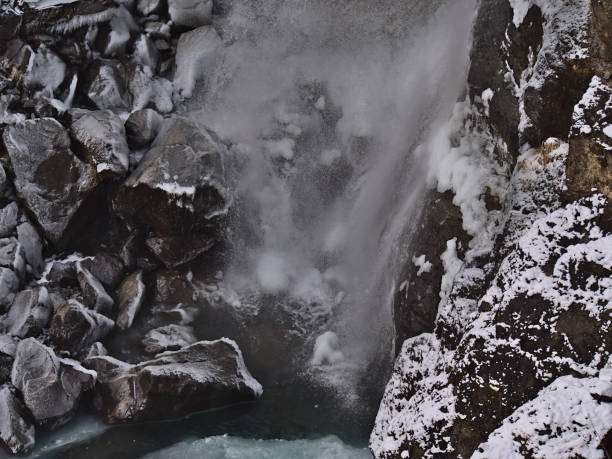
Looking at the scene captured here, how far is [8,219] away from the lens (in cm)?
701

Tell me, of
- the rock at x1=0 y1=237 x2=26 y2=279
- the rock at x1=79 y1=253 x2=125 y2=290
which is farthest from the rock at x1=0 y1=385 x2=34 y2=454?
the rock at x1=79 y1=253 x2=125 y2=290

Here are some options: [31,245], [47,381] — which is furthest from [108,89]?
[47,381]

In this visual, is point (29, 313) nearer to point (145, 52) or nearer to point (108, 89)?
point (108, 89)

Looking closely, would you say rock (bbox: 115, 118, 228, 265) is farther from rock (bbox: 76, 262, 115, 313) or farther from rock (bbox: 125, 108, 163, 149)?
rock (bbox: 76, 262, 115, 313)

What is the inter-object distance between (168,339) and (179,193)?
1693mm

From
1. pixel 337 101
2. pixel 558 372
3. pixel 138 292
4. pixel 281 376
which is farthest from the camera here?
pixel 337 101

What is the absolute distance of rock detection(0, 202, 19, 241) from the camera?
6.97 m

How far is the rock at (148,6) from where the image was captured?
8305mm

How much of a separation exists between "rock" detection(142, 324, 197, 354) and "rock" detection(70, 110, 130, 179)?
1999 mm

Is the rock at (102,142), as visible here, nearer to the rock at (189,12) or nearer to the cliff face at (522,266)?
the rock at (189,12)

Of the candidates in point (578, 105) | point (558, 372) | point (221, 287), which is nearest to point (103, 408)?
point (221, 287)

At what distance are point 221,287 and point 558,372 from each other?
4777 mm

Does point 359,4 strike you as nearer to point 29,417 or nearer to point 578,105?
point 578,105

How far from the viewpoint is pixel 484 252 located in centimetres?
424
